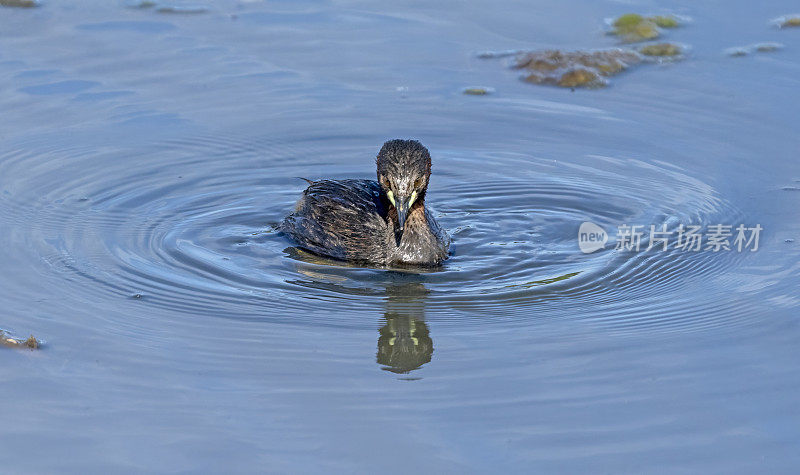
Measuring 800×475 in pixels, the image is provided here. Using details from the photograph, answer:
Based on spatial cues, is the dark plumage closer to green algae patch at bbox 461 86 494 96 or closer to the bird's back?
the bird's back

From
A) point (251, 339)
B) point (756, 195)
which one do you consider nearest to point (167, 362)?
point (251, 339)

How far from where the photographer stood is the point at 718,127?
1117cm

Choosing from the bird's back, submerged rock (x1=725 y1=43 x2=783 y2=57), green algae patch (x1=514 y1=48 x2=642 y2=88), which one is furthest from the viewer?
submerged rock (x1=725 y1=43 x2=783 y2=57)

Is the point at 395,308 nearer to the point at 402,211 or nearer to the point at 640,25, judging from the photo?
the point at 402,211

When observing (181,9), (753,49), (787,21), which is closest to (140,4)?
(181,9)

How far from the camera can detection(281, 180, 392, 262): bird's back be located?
9.38 m

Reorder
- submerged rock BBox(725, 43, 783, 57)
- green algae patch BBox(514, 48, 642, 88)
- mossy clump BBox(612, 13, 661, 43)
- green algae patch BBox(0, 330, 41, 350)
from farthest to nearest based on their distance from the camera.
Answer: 1. mossy clump BBox(612, 13, 661, 43)
2. submerged rock BBox(725, 43, 783, 57)
3. green algae patch BBox(514, 48, 642, 88)
4. green algae patch BBox(0, 330, 41, 350)

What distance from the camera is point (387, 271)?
9.16 metres

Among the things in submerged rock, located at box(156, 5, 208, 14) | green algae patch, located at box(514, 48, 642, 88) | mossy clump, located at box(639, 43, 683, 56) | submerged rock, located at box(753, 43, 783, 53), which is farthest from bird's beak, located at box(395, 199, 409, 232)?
submerged rock, located at box(156, 5, 208, 14)

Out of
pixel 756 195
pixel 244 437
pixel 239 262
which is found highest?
pixel 756 195

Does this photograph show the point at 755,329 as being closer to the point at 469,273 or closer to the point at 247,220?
the point at 469,273

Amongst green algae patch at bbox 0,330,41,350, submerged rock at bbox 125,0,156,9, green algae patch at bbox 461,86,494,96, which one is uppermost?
submerged rock at bbox 125,0,156,9

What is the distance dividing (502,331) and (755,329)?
1.67 meters

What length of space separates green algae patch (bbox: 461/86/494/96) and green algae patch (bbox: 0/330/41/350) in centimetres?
624
